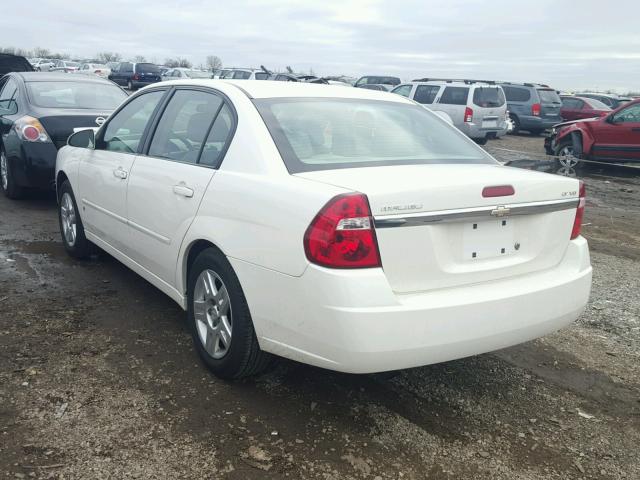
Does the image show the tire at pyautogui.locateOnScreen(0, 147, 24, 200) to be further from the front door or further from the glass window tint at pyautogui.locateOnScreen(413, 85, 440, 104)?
the glass window tint at pyautogui.locateOnScreen(413, 85, 440, 104)

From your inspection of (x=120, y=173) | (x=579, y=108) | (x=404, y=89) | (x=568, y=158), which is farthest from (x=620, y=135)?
(x=120, y=173)

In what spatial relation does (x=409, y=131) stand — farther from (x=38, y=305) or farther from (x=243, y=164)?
(x=38, y=305)

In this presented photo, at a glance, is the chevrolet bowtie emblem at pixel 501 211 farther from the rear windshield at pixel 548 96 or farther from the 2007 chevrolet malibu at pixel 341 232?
the rear windshield at pixel 548 96

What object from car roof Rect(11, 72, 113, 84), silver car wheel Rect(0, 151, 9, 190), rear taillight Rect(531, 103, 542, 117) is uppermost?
car roof Rect(11, 72, 113, 84)

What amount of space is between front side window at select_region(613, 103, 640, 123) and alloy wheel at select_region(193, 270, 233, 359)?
1221 cm

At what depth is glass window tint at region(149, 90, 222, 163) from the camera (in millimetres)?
3717

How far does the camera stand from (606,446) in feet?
9.62

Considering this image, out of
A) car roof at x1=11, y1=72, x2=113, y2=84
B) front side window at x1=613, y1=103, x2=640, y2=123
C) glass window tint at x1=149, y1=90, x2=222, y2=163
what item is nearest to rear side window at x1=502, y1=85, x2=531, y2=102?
front side window at x1=613, y1=103, x2=640, y2=123

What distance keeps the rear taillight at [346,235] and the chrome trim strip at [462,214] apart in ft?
0.22

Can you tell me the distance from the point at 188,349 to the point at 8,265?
2.43 metres

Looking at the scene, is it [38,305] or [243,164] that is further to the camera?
[38,305]

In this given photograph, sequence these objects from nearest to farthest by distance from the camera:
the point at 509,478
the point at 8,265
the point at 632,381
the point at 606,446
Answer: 1. the point at 509,478
2. the point at 606,446
3. the point at 632,381
4. the point at 8,265

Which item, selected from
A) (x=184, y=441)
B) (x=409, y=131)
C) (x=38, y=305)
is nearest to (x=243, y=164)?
(x=409, y=131)

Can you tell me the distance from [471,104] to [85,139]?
14815 mm
